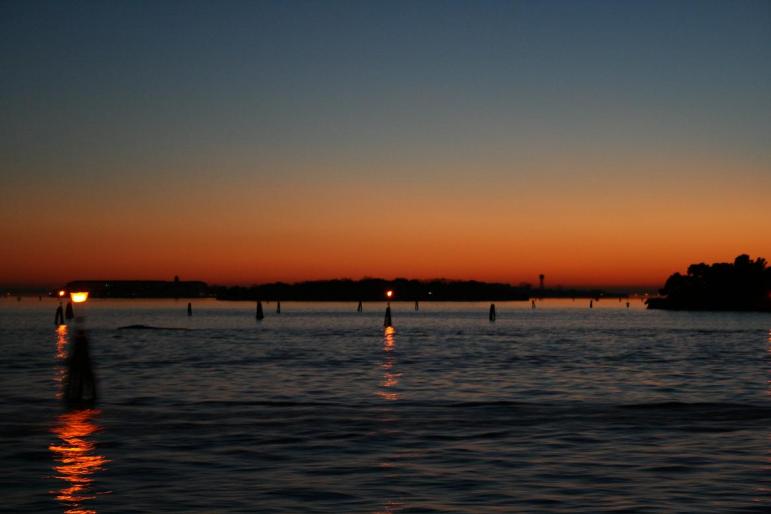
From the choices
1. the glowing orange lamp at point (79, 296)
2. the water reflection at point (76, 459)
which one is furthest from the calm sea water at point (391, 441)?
the glowing orange lamp at point (79, 296)

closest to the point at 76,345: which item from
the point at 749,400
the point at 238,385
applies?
the point at 238,385

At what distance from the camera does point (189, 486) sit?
15.0 metres

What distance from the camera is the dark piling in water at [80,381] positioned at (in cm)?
2725

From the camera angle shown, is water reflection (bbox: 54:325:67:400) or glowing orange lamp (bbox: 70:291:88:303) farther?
water reflection (bbox: 54:325:67:400)

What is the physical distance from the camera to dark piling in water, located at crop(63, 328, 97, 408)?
2725 cm

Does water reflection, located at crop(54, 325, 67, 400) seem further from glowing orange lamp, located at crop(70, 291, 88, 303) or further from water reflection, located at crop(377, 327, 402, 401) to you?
water reflection, located at crop(377, 327, 402, 401)

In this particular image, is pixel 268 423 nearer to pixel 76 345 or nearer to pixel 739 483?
pixel 76 345

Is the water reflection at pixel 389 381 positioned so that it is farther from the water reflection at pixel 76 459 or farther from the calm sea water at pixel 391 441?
the water reflection at pixel 76 459

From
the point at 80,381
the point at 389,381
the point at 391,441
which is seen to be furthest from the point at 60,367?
the point at 391,441

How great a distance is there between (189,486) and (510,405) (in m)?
13.4

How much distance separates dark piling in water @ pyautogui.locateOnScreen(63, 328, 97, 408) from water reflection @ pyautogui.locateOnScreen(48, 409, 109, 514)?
2.25 m

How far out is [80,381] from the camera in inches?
1080

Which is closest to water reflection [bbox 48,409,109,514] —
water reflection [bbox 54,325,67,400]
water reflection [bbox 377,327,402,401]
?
water reflection [bbox 54,325,67,400]

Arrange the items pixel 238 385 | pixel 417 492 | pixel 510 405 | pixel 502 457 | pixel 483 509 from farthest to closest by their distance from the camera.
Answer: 1. pixel 238 385
2. pixel 510 405
3. pixel 502 457
4. pixel 417 492
5. pixel 483 509
